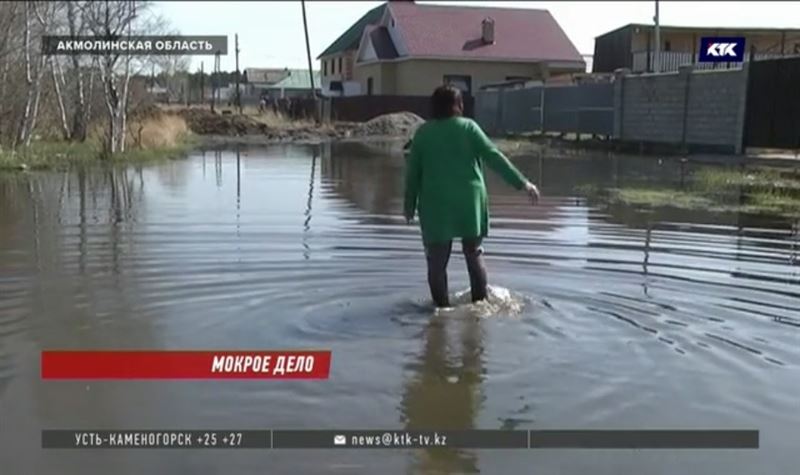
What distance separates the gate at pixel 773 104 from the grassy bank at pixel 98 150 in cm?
1443

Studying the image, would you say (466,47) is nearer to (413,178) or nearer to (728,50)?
(728,50)

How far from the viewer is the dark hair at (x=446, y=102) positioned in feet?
21.6

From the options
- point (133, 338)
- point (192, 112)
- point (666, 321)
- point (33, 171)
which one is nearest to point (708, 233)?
point (666, 321)

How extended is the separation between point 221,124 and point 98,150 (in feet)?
72.0

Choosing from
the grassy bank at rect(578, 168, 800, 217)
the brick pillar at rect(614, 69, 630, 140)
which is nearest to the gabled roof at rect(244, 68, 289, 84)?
the brick pillar at rect(614, 69, 630, 140)

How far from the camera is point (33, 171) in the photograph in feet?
63.7

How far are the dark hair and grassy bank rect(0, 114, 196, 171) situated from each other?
15.1 m

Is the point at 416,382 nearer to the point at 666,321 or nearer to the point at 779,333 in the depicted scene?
the point at 666,321

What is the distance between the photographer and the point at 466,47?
49.6 m

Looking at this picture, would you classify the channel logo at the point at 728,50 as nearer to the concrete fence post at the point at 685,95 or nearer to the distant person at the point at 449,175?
the concrete fence post at the point at 685,95

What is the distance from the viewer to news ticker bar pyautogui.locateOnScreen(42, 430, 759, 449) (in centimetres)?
415

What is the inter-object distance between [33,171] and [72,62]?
5734 millimetres

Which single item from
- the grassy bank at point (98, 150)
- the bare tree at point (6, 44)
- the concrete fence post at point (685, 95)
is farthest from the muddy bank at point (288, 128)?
the bare tree at point (6, 44)

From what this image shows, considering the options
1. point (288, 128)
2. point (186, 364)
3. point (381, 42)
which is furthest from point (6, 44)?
point (381, 42)
